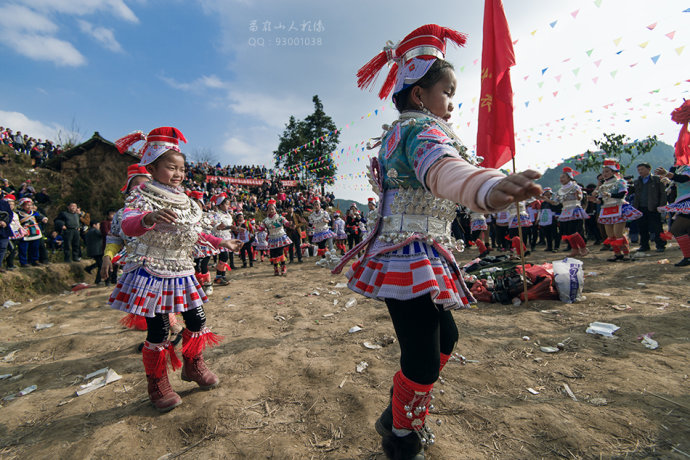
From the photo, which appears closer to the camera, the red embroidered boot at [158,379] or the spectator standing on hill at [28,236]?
the red embroidered boot at [158,379]

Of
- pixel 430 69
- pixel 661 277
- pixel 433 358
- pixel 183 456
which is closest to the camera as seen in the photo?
pixel 433 358

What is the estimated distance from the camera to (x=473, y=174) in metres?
1.03

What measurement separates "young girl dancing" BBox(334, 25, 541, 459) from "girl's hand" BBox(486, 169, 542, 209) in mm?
331

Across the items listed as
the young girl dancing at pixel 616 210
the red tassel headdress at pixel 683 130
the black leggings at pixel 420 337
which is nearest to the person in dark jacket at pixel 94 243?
the black leggings at pixel 420 337

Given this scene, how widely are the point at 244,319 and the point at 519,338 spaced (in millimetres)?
3699

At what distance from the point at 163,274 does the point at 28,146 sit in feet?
90.4

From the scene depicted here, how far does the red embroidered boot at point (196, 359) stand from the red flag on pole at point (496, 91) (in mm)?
4440

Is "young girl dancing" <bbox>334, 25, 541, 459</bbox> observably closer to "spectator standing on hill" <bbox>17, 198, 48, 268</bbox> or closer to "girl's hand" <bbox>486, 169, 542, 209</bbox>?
"girl's hand" <bbox>486, 169, 542, 209</bbox>

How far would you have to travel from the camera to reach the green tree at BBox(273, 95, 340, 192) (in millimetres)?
39438

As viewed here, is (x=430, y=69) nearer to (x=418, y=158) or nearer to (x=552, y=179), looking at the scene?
(x=418, y=158)

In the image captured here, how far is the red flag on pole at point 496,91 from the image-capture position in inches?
185

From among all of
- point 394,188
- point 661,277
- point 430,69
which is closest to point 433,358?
point 394,188

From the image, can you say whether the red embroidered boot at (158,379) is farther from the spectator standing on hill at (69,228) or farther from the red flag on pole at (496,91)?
the spectator standing on hill at (69,228)

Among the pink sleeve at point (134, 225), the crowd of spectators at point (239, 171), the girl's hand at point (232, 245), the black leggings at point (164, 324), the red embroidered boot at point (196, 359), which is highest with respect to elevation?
the crowd of spectators at point (239, 171)
